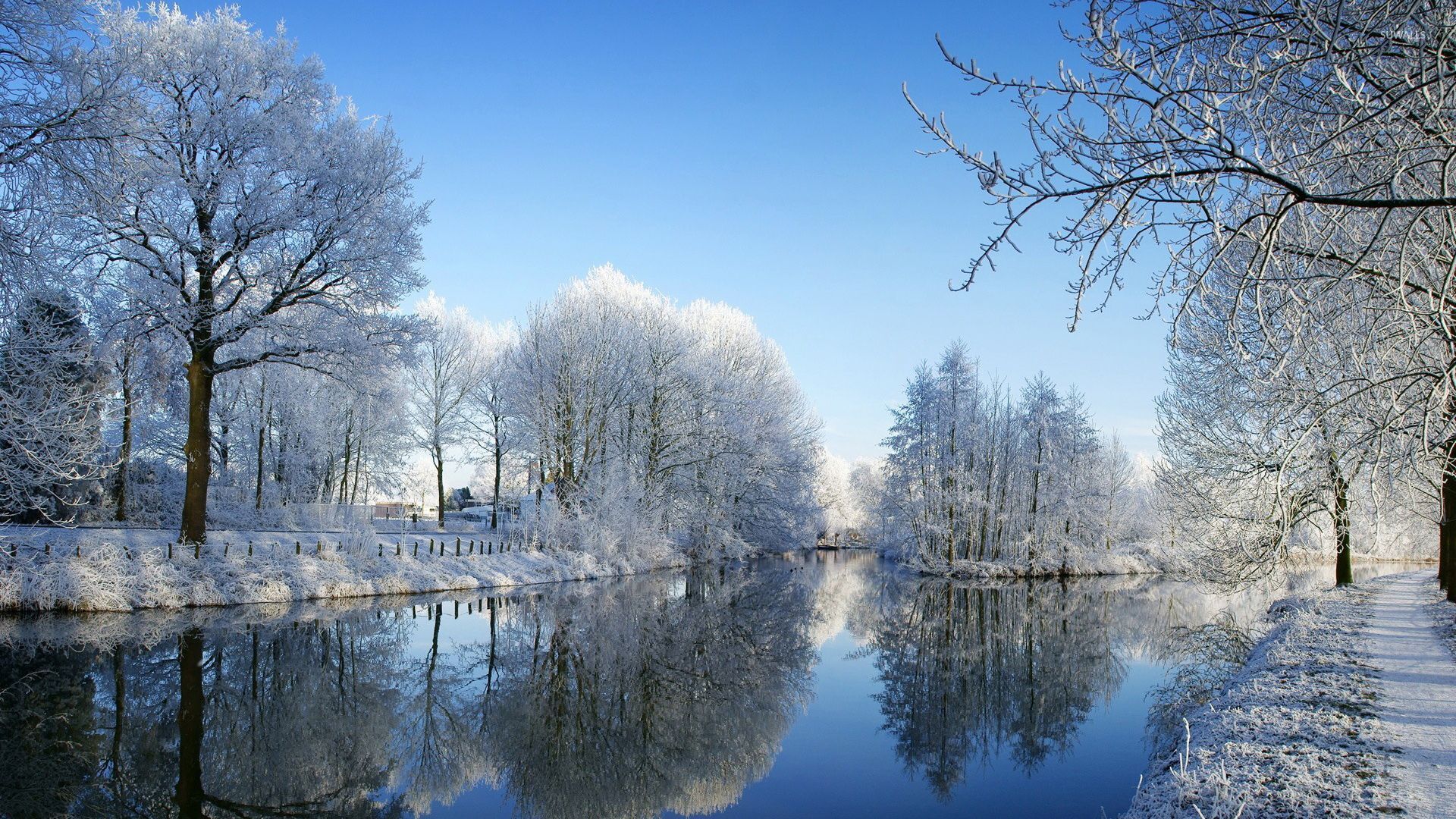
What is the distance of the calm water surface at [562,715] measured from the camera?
643cm

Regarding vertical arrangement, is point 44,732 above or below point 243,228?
below

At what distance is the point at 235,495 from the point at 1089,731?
98.3ft

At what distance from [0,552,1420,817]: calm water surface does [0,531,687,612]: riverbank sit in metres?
0.65

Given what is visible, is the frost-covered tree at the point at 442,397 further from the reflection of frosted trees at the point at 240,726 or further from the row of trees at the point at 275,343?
the reflection of frosted trees at the point at 240,726

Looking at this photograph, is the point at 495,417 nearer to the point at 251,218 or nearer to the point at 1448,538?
the point at 251,218

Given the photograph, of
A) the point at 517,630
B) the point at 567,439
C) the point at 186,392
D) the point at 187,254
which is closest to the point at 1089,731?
the point at 517,630

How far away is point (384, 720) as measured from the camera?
8305mm

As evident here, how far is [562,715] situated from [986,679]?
6.27 m

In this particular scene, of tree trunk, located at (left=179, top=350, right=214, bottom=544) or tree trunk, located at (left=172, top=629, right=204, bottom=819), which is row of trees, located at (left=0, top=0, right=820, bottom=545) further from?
tree trunk, located at (left=172, top=629, right=204, bottom=819)

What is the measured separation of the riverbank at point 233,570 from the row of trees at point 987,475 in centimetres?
1677

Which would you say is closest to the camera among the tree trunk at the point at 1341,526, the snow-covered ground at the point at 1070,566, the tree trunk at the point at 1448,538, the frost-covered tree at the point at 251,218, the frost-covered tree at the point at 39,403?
the frost-covered tree at the point at 39,403

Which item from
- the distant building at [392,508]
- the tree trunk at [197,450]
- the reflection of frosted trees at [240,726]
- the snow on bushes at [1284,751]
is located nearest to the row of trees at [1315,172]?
the snow on bushes at [1284,751]

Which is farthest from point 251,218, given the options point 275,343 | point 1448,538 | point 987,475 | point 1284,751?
point 987,475

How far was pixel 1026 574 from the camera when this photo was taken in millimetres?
32969
